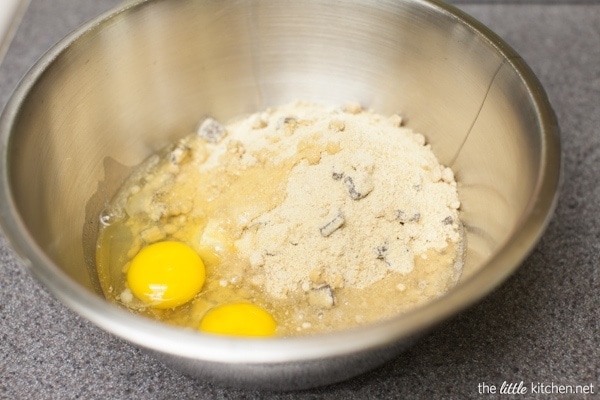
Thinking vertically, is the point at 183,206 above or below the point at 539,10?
below

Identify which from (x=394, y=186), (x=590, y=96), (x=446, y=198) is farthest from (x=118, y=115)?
(x=590, y=96)

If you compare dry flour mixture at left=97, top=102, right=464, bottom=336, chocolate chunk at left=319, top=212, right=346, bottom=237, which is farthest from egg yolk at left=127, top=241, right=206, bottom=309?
chocolate chunk at left=319, top=212, right=346, bottom=237

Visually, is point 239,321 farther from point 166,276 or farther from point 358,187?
point 358,187

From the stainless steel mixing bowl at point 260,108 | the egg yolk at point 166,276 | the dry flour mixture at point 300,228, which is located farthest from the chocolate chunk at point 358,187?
the egg yolk at point 166,276

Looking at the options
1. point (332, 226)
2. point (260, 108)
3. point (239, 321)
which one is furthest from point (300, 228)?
point (260, 108)

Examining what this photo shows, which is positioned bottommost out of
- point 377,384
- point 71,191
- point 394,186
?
point 377,384

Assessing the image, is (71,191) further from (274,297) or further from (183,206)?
(274,297)

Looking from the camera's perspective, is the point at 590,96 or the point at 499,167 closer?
the point at 499,167

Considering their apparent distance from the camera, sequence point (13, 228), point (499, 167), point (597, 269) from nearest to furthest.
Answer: point (13, 228) → point (499, 167) → point (597, 269)
